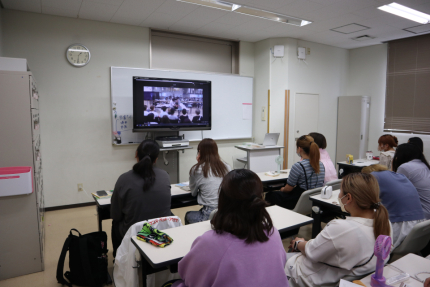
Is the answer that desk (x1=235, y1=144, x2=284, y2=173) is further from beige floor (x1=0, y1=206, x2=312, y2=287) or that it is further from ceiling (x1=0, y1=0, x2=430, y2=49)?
ceiling (x1=0, y1=0, x2=430, y2=49)

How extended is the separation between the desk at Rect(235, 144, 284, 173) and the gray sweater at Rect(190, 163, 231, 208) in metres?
2.36

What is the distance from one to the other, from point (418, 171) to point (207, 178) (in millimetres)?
1864

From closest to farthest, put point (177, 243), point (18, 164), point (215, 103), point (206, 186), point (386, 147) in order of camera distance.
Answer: point (177, 243) < point (18, 164) < point (206, 186) < point (386, 147) < point (215, 103)

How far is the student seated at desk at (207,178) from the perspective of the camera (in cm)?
261

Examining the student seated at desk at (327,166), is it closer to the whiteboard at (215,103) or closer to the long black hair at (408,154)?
the long black hair at (408,154)

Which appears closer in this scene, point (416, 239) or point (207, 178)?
point (416, 239)

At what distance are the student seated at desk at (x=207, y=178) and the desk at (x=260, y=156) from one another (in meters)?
2.31

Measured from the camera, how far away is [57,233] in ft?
11.6

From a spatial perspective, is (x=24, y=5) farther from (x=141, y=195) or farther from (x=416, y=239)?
(x=416, y=239)

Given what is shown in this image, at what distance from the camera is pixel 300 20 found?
15.1 feet

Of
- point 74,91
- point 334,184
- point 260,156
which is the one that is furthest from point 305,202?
point 74,91

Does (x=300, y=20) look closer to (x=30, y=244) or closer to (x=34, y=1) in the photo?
(x=34, y=1)

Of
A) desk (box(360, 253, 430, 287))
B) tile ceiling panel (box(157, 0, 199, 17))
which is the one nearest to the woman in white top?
desk (box(360, 253, 430, 287))

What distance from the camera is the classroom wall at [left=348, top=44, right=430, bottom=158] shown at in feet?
20.0
